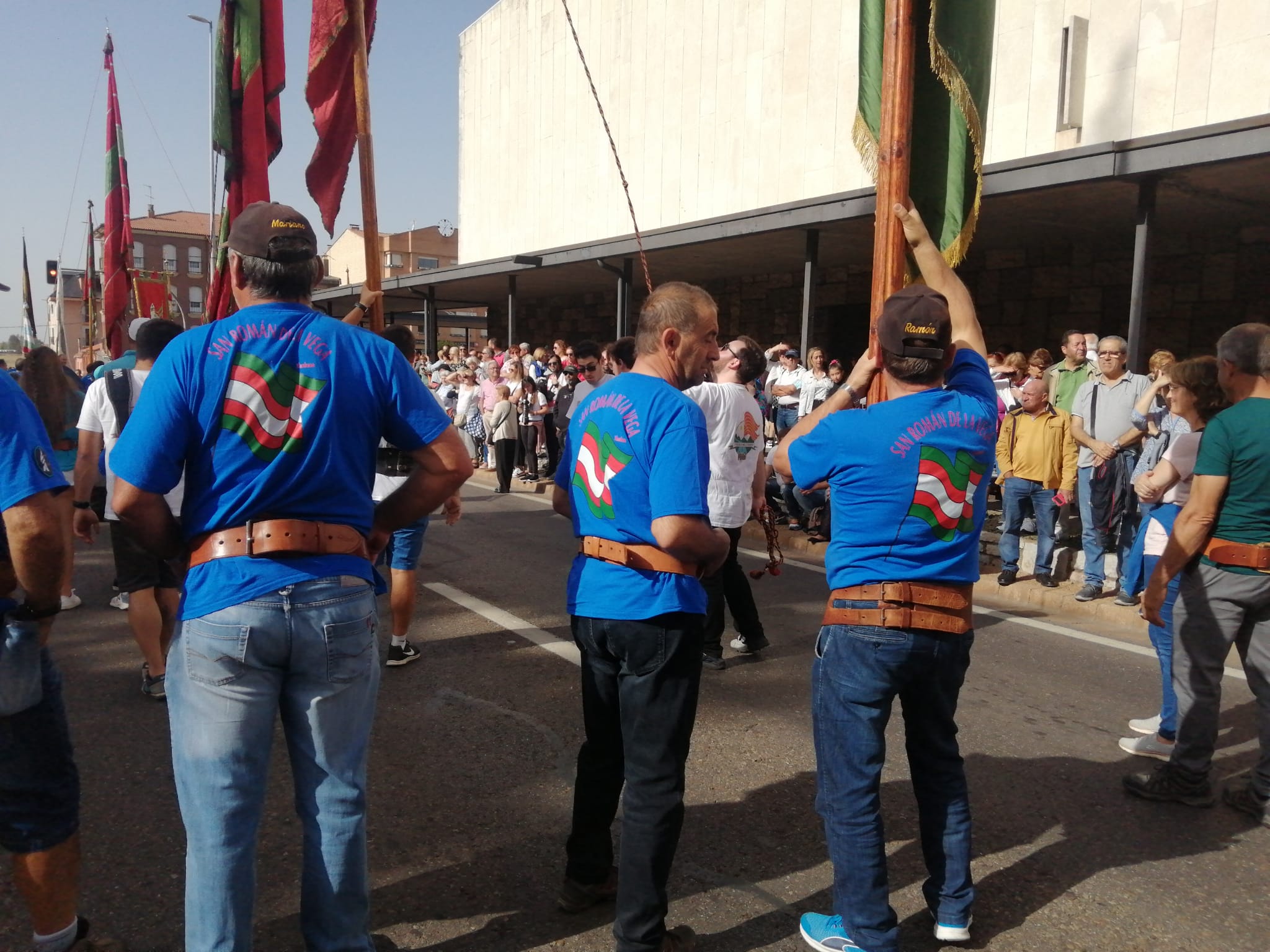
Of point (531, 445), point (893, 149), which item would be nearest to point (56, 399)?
point (893, 149)

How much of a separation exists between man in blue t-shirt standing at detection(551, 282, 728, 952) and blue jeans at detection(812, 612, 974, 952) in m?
0.39

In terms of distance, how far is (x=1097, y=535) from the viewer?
7730mm

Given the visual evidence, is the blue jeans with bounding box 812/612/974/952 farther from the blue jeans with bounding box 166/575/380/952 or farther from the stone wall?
the stone wall

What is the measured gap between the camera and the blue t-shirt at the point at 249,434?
212 centimetres

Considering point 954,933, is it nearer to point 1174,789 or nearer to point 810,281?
point 1174,789

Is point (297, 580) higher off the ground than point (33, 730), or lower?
higher

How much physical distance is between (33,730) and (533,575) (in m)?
5.43

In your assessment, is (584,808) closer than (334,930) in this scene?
No

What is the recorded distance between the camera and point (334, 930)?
2.23 metres

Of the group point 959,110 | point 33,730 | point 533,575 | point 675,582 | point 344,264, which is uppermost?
point 344,264

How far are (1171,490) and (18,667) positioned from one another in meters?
4.38

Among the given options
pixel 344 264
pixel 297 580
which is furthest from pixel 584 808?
pixel 344 264

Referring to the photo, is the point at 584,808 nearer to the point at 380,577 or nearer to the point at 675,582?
the point at 675,582

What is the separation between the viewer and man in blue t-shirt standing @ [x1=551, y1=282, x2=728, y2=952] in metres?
2.60
